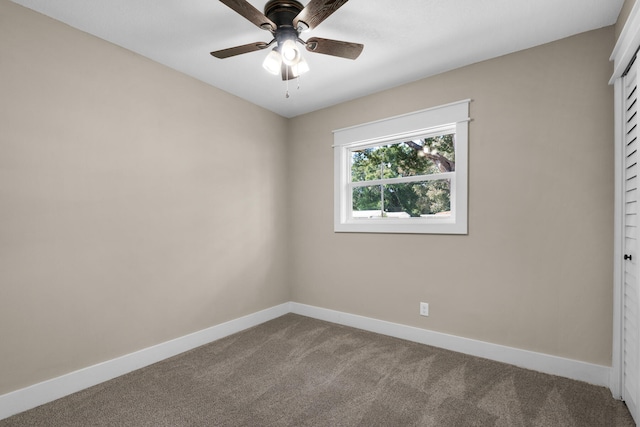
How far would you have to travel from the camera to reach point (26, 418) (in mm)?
1799

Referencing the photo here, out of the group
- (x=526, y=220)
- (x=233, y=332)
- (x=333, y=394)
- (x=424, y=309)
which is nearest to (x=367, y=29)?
(x=526, y=220)

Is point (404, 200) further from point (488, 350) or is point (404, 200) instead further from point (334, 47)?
point (334, 47)

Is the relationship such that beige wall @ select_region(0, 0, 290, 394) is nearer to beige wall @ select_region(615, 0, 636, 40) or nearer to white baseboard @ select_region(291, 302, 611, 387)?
white baseboard @ select_region(291, 302, 611, 387)

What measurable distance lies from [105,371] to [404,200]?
291 centimetres

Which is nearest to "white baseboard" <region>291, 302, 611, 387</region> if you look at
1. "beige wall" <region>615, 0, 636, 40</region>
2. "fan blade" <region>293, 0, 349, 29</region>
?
"beige wall" <region>615, 0, 636, 40</region>

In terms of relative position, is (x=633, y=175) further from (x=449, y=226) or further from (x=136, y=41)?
(x=136, y=41)

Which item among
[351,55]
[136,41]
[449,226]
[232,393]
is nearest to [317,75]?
[351,55]

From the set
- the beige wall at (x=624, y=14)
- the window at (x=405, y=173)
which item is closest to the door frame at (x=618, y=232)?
the beige wall at (x=624, y=14)

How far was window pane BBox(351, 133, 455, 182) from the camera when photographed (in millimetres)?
2871

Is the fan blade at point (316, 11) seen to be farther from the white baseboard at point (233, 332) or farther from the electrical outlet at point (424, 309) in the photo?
the white baseboard at point (233, 332)

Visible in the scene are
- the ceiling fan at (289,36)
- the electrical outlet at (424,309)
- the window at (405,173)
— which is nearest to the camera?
the ceiling fan at (289,36)

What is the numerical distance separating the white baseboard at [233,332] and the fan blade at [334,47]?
244cm

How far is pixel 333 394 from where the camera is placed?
6.68ft

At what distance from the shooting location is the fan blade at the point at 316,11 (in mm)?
1480
